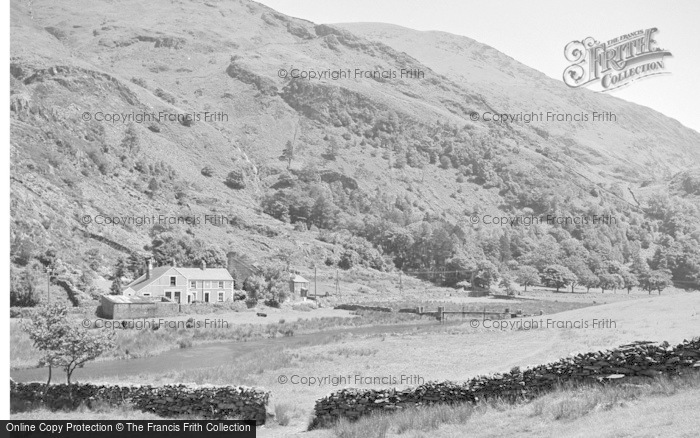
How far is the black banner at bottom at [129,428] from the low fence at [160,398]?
0.68 meters

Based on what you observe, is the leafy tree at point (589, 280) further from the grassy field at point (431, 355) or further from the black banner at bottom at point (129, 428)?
the black banner at bottom at point (129, 428)

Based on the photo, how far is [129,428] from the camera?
16719 mm

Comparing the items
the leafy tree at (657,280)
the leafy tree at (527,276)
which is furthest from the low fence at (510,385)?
the leafy tree at (527,276)

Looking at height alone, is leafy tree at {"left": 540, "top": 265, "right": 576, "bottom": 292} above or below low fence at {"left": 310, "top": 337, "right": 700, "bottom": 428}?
above

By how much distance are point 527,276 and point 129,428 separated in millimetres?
72025

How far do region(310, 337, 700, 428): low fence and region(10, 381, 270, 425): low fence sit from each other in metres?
2.02

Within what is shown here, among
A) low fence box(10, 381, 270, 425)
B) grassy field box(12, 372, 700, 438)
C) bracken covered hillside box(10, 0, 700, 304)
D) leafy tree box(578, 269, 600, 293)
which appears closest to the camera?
grassy field box(12, 372, 700, 438)

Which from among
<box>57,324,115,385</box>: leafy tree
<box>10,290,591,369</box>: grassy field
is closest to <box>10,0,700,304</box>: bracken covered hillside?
<box>10,290,591,369</box>: grassy field

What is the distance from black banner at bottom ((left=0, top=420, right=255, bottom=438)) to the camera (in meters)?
16.3

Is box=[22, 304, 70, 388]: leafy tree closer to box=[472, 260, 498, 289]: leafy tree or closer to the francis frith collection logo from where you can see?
the francis frith collection logo

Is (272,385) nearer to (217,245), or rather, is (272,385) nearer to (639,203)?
(217,245)

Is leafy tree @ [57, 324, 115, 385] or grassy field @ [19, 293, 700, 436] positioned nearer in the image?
leafy tree @ [57, 324, 115, 385]

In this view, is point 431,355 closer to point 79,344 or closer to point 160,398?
point 160,398

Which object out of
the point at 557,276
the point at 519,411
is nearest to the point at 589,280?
the point at 557,276
